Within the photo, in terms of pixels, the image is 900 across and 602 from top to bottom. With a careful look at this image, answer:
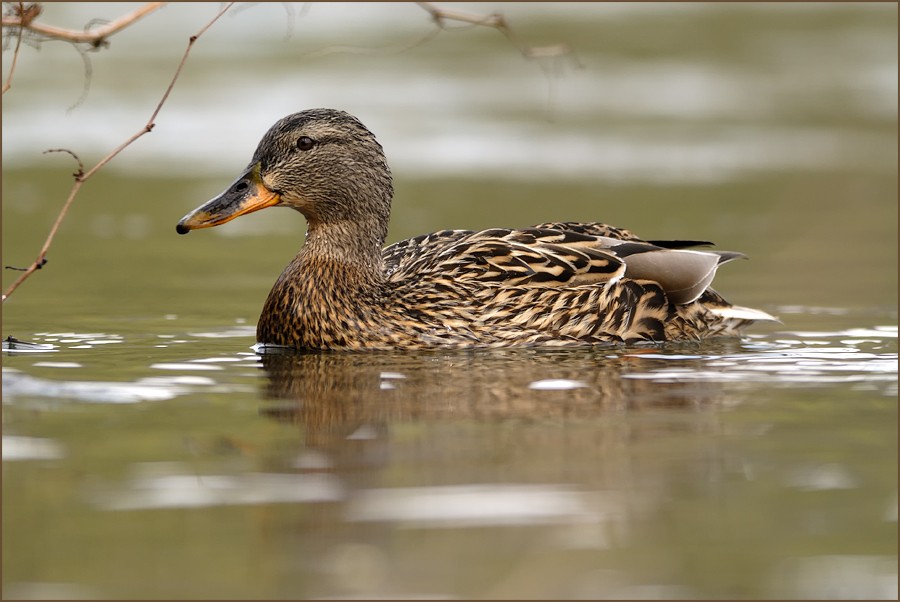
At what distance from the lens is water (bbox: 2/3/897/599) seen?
4219mm

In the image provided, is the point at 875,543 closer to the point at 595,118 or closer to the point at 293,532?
the point at 293,532

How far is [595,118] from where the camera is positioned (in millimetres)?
20219

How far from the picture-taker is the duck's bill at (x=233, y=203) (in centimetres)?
802

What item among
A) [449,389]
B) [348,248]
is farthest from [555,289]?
[449,389]

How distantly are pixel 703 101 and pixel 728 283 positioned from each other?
10420 millimetres

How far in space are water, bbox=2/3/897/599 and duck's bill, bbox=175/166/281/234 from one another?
738mm

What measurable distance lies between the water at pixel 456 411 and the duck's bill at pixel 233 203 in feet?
2.42

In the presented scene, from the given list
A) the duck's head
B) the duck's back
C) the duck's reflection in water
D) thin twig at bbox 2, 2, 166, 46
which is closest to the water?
the duck's reflection in water

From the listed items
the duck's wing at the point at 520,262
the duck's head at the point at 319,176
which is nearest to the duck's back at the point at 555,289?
the duck's wing at the point at 520,262

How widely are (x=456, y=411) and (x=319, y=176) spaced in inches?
109

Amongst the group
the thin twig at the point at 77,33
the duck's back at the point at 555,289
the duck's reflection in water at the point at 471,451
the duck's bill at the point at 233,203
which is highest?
the thin twig at the point at 77,33

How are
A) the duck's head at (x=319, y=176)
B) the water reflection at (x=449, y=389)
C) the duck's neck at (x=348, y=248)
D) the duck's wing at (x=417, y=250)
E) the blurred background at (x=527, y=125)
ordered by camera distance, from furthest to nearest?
the blurred background at (x=527, y=125), the duck's wing at (x=417, y=250), the duck's neck at (x=348, y=248), the duck's head at (x=319, y=176), the water reflection at (x=449, y=389)

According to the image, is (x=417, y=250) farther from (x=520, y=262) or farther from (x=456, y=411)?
(x=456, y=411)

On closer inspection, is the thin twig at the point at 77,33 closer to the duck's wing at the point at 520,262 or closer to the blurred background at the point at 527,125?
the duck's wing at the point at 520,262
